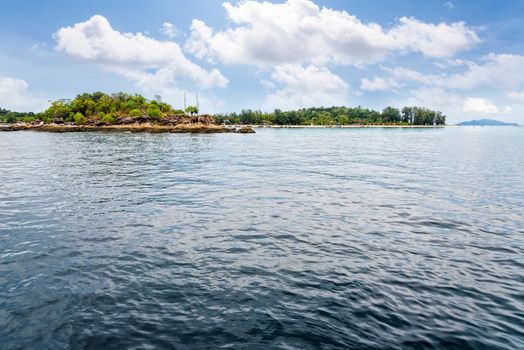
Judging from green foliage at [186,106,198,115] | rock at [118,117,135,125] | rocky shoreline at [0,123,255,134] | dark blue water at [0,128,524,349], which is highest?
green foliage at [186,106,198,115]

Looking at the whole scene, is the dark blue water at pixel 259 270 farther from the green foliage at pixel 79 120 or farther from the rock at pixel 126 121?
the green foliage at pixel 79 120

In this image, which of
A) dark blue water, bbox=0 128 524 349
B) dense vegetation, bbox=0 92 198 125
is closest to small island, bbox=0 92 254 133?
dense vegetation, bbox=0 92 198 125

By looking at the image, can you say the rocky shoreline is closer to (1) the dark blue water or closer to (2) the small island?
(2) the small island

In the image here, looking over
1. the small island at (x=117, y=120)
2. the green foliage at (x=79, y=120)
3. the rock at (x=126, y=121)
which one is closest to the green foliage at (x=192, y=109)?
the small island at (x=117, y=120)

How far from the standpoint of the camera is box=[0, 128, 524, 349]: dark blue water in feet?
24.0

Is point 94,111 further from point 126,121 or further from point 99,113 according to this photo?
point 126,121

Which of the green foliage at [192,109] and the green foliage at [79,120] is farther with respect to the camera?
the green foliage at [192,109]

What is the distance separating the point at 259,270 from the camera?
34.1 ft

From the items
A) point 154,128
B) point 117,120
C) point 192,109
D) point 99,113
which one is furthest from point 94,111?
point 154,128

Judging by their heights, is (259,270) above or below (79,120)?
below

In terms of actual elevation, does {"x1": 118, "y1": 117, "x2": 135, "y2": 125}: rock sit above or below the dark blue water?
above

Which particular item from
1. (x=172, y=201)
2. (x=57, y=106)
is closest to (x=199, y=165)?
(x=172, y=201)

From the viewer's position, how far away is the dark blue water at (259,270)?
7.30 m

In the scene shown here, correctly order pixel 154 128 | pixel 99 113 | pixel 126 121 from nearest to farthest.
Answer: pixel 154 128
pixel 126 121
pixel 99 113
